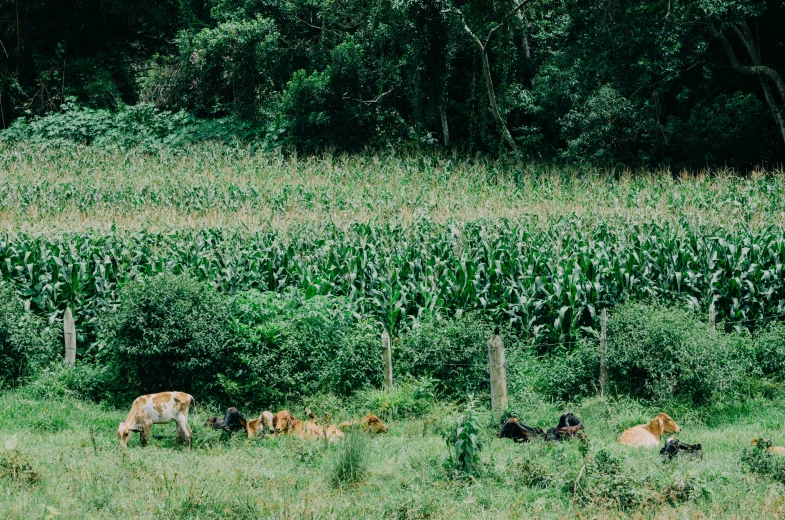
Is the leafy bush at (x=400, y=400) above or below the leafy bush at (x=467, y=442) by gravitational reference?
below

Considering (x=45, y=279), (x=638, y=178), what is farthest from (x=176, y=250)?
(x=638, y=178)

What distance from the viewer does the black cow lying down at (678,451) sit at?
7164 mm

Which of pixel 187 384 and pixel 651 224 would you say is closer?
pixel 187 384

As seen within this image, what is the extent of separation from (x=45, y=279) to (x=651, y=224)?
34.3 ft

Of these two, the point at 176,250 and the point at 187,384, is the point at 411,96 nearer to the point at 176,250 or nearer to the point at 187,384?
the point at 176,250

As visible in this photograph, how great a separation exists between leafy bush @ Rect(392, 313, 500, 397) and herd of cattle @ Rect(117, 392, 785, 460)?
68.0 inches

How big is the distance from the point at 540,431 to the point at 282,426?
2.69 m

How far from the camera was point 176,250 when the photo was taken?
515 inches

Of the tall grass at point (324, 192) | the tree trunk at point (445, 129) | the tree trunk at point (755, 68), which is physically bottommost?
the tall grass at point (324, 192)

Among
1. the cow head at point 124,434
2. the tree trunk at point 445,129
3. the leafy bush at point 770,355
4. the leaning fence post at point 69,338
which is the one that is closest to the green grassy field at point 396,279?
the cow head at point 124,434

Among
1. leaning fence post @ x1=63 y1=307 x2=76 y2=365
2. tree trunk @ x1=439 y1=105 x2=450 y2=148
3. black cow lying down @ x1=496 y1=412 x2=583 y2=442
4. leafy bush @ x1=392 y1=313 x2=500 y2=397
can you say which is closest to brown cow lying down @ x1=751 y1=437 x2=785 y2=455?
black cow lying down @ x1=496 y1=412 x2=583 y2=442

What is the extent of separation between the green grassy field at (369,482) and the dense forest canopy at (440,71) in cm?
1765

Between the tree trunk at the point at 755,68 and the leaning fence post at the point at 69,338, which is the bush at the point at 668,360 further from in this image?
the tree trunk at the point at 755,68

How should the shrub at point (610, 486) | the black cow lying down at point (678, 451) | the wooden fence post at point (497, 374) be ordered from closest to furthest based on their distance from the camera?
1. the shrub at point (610, 486)
2. the black cow lying down at point (678, 451)
3. the wooden fence post at point (497, 374)
